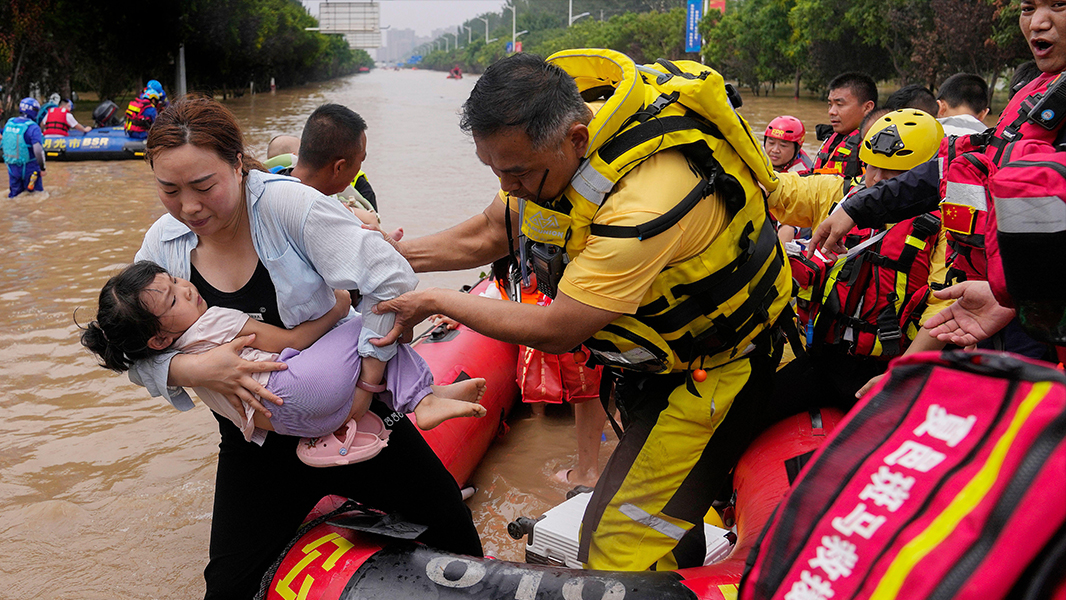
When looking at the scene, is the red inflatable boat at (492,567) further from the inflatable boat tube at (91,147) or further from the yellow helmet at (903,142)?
the inflatable boat tube at (91,147)

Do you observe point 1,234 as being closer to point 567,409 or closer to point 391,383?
point 567,409

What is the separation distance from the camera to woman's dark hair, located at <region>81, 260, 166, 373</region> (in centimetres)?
223

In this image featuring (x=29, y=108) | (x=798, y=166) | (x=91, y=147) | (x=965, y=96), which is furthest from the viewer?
(x=91, y=147)

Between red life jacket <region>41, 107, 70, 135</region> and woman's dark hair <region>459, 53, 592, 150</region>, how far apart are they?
1750cm

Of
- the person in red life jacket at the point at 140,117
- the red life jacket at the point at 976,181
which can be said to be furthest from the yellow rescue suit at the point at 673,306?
the person in red life jacket at the point at 140,117

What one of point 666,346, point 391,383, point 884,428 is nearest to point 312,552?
point 391,383

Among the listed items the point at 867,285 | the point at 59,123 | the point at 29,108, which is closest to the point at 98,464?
the point at 867,285

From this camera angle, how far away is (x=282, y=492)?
8.41ft

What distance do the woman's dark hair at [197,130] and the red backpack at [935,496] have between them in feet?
5.95

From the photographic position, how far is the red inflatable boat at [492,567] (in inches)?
89.7

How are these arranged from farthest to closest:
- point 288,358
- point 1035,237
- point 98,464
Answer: point 98,464
point 288,358
point 1035,237

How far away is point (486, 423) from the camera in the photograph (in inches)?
166

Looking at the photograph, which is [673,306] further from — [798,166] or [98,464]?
[798,166]

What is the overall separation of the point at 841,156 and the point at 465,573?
4.41m
